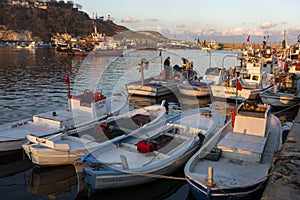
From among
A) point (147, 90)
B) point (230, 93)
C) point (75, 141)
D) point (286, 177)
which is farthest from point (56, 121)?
point (230, 93)

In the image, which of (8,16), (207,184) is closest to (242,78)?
(207,184)

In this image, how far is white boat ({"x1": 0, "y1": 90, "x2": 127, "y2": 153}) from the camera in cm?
1159

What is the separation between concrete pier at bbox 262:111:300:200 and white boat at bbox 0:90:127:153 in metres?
8.90

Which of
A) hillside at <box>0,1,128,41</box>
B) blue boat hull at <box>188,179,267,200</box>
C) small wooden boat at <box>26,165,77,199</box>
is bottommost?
small wooden boat at <box>26,165,77,199</box>

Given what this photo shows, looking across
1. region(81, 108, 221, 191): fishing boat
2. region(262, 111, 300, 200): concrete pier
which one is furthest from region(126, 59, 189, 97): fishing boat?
region(262, 111, 300, 200): concrete pier

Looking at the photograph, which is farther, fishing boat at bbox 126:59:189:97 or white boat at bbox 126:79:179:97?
white boat at bbox 126:79:179:97

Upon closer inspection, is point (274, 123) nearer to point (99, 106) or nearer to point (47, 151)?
point (99, 106)

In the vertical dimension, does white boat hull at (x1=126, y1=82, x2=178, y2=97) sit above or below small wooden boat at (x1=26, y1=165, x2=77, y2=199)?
above

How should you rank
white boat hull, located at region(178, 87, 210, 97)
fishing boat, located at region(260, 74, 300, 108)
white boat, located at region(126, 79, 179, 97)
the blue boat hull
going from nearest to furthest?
the blue boat hull < fishing boat, located at region(260, 74, 300, 108) < white boat, located at region(126, 79, 179, 97) < white boat hull, located at region(178, 87, 210, 97)

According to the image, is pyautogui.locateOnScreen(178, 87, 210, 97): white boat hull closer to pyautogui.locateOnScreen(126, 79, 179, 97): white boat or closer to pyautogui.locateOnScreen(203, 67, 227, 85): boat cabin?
pyautogui.locateOnScreen(126, 79, 179, 97): white boat

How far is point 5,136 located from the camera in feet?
38.9

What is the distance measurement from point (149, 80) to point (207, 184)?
74.5ft

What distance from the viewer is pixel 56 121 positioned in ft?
42.3

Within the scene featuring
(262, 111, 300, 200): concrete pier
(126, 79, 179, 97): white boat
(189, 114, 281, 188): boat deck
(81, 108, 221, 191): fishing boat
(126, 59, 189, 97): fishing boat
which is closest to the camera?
(262, 111, 300, 200): concrete pier
